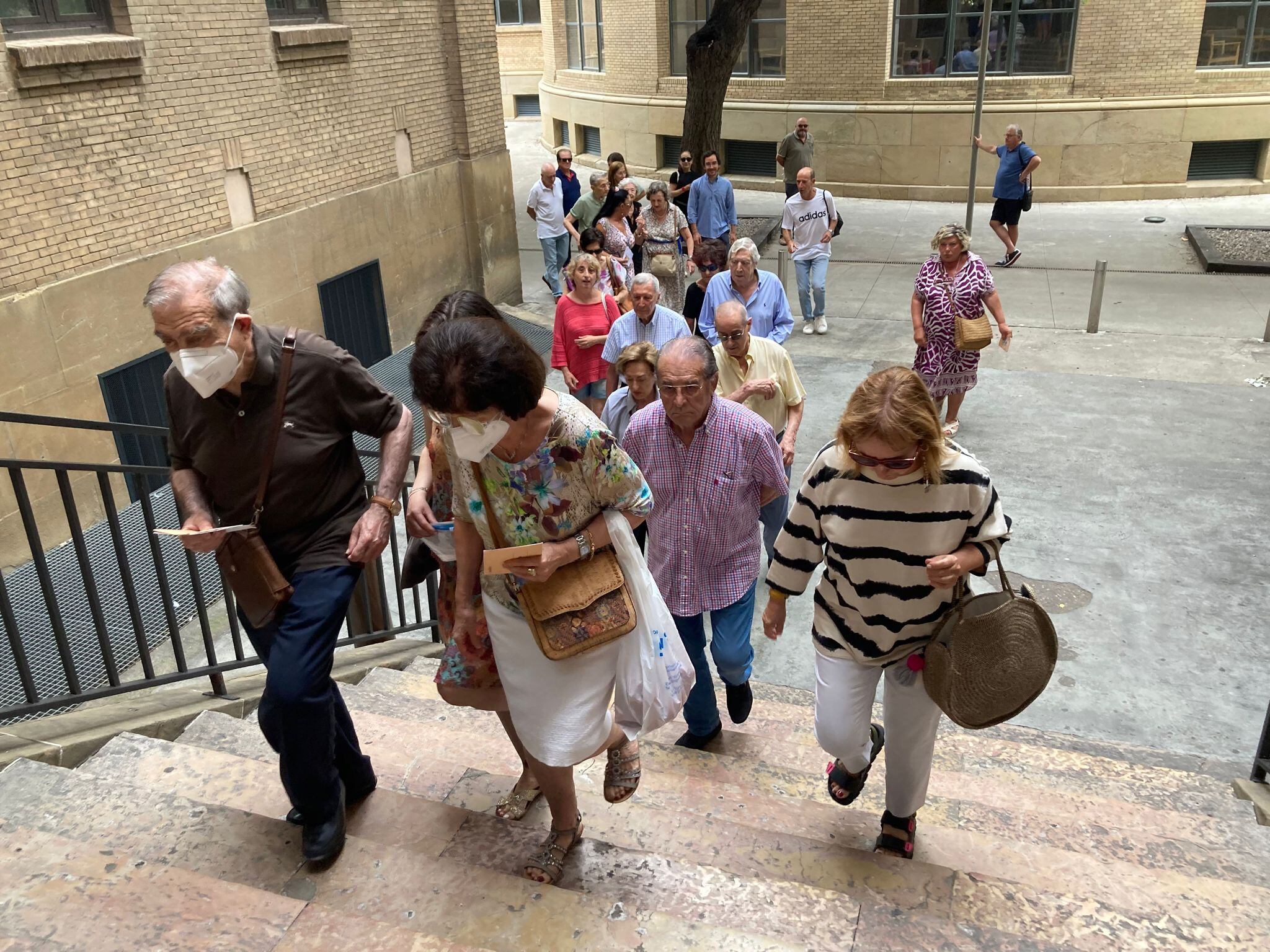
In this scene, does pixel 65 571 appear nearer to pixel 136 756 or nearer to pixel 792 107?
pixel 136 756

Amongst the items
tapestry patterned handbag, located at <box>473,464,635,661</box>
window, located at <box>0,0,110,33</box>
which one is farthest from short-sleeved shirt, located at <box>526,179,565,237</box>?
tapestry patterned handbag, located at <box>473,464,635,661</box>

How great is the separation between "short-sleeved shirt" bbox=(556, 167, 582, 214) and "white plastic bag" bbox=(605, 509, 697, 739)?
11.9 metres

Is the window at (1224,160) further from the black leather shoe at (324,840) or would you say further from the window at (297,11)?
the black leather shoe at (324,840)

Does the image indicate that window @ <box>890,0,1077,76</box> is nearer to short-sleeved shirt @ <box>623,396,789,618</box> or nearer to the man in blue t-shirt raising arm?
the man in blue t-shirt raising arm

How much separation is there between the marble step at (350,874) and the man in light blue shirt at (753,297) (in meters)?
4.52

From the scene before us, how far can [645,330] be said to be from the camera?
6.52m

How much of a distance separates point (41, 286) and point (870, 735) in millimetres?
7054

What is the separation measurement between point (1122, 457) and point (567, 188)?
28.6 feet

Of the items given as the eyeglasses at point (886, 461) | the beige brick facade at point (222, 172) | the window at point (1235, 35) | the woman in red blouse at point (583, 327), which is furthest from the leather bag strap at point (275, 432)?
the window at point (1235, 35)

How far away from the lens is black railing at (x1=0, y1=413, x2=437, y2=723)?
3.94m

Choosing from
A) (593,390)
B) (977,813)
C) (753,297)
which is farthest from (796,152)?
(977,813)

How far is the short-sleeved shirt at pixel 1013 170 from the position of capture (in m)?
14.7

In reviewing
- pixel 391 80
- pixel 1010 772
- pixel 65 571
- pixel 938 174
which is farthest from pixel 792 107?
pixel 1010 772

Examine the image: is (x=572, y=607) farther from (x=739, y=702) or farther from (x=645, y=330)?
(x=645, y=330)
